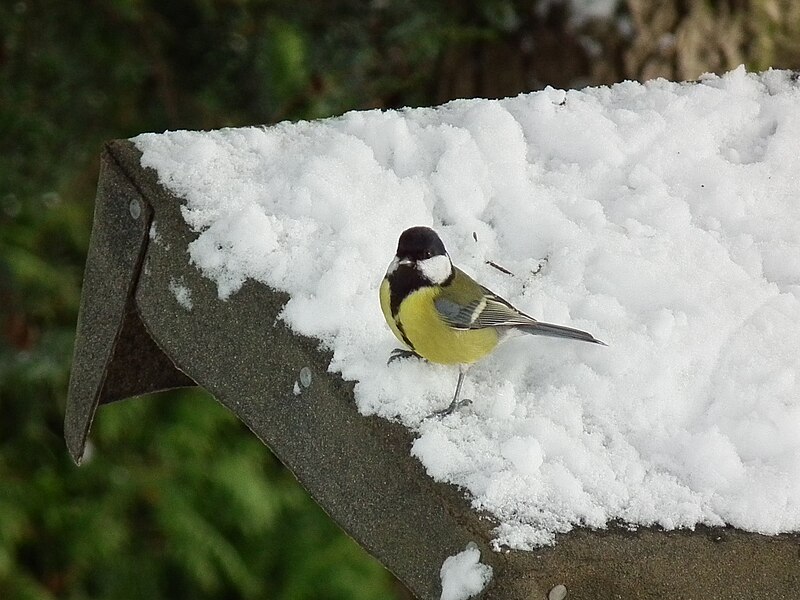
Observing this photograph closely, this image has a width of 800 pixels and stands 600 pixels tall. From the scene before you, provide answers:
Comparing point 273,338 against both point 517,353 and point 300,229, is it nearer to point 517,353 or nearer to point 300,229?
point 300,229

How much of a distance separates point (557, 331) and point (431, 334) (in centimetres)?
21

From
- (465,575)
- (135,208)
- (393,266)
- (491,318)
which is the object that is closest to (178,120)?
(135,208)

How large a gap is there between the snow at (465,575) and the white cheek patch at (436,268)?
1.68ft

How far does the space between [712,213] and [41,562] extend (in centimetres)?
271

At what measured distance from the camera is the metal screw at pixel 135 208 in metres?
1.99

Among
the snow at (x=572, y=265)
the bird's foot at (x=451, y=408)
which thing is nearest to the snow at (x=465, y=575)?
the snow at (x=572, y=265)

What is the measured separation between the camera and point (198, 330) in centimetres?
190

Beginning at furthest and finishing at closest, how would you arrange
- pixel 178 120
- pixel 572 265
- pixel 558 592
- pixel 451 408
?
pixel 178 120, pixel 572 265, pixel 451 408, pixel 558 592

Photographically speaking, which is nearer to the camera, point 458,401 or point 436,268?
point 458,401

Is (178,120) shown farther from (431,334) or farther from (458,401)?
(458,401)

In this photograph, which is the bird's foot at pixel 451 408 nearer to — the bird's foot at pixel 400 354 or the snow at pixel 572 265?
the snow at pixel 572 265

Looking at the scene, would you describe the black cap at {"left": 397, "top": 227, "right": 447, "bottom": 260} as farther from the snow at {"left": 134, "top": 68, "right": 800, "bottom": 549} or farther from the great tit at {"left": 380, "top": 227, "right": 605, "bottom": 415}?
the snow at {"left": 134, "top": 68, "right": 800, "bottom": 549}

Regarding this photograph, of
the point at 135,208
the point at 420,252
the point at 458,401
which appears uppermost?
the point at 420,252

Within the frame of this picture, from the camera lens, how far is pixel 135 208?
78.6 inches
